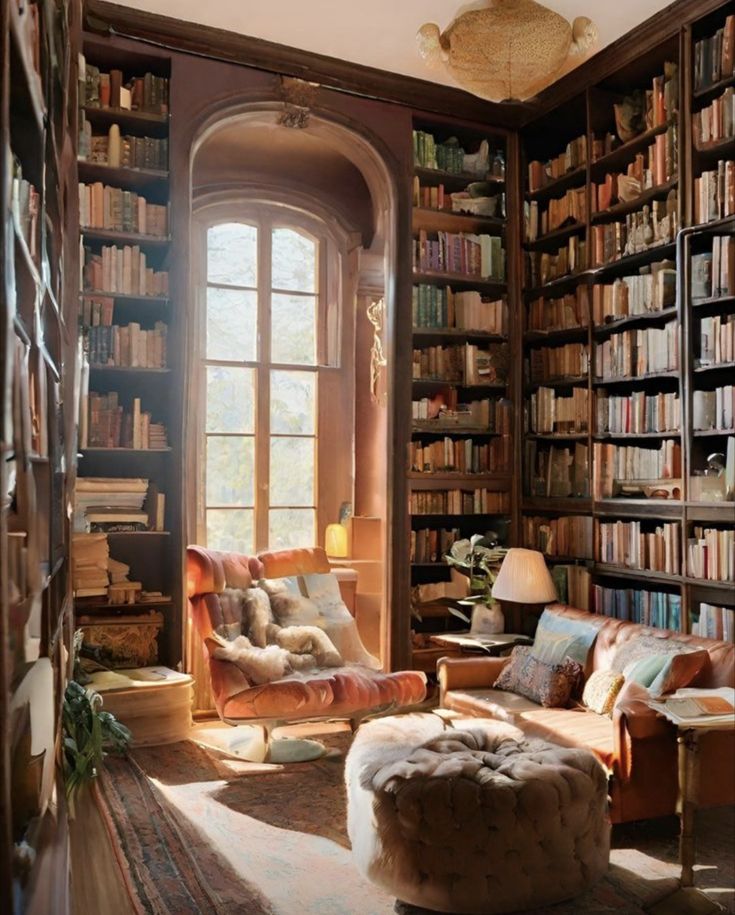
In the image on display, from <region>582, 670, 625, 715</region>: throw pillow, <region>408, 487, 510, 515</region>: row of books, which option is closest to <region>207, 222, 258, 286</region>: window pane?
<region>408, 487, 510, 515</region>: row of books

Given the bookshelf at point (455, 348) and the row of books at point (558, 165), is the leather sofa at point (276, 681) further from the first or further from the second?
the row of books at point (558, 165)

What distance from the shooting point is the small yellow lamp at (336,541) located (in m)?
6.38

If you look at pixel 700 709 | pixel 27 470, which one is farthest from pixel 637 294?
pixel 27 470

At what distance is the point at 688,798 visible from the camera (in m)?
3.18

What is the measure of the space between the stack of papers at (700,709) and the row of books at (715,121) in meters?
2.66

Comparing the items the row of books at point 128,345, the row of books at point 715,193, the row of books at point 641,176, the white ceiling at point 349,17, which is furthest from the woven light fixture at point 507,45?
the row of books at point 128,345

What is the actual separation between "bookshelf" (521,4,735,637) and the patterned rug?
4.41 feet

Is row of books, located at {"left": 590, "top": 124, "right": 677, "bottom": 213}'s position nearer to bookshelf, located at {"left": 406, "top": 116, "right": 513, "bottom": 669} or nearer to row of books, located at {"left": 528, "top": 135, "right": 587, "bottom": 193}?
row of books, located at {"left": 528, "top": 135, "right": 587, "bottom": 193}

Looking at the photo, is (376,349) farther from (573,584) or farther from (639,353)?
(573,584)

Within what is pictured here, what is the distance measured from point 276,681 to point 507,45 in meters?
3.02

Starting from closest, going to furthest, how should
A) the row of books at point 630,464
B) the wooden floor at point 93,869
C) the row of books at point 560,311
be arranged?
the wooden floor at point 93,869, the row of books at point 630,464, the row of books at point 560,311

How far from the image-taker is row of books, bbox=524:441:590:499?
539 cm

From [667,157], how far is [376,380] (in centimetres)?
257

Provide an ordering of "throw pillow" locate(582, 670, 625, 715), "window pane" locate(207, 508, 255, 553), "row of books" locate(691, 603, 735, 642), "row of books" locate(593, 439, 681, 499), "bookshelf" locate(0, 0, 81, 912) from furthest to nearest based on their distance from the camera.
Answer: "window pane" locate(207, 508, 255, 553), "row of books" locate(593, 439, 681, 499), "row of books" locate(691, 603, 735, 642), "throw pillow" locate(582, 670, 625, 715), "bookshelf" locate(0, 0, 81, 912)
